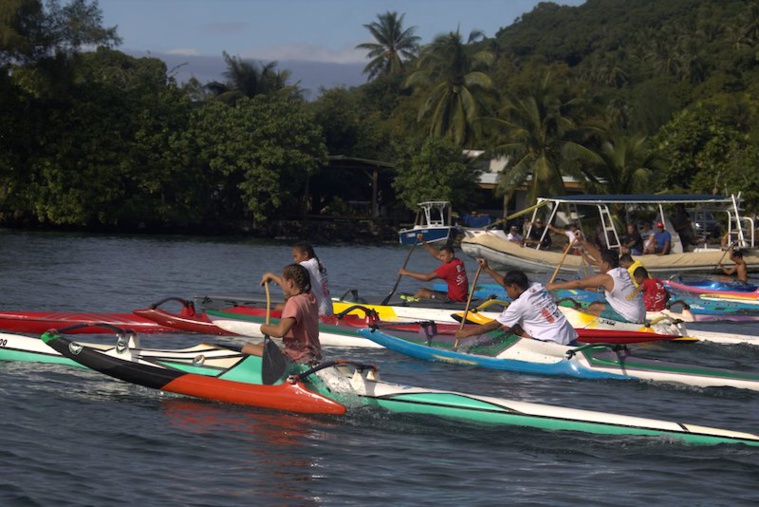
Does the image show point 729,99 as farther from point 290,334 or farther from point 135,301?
point 290,334

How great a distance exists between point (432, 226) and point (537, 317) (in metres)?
36.3

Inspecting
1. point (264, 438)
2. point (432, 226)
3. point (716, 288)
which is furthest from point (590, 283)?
point (432, 226)

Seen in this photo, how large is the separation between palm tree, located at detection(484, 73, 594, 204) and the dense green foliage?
3.2 inches

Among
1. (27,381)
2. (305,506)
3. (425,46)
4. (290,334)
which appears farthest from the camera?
(425,46)

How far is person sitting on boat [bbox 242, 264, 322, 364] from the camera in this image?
10.7 m

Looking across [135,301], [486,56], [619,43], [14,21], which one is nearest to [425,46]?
[486,56]

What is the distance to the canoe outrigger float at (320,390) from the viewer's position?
1005 centimetres

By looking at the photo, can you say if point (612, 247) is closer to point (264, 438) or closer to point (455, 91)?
point (264, 438)

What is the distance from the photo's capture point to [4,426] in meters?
10.2

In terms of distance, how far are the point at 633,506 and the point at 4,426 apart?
5.88m

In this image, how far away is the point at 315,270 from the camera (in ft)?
47.9

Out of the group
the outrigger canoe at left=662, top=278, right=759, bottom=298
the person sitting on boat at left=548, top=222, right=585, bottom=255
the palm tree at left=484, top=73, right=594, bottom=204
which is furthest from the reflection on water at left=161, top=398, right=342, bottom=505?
the palm tree at left=484, top=73, right=594, bottom=204

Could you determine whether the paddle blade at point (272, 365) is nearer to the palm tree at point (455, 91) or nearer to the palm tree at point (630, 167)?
the palm tree at point (630, 167)

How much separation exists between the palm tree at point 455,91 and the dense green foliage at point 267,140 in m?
0.10
